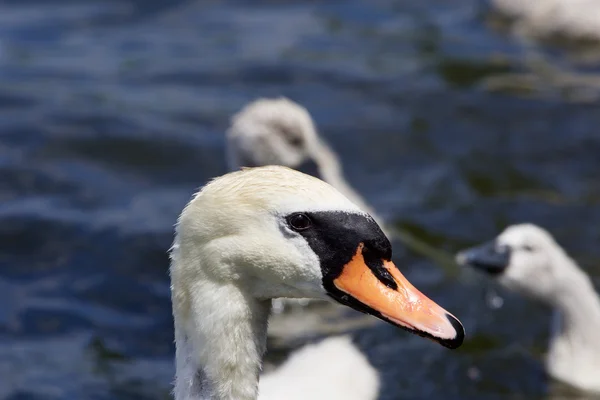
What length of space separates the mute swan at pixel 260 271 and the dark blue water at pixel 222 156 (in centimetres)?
299

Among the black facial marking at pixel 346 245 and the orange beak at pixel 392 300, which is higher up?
the black facial marking at pixel 346 245

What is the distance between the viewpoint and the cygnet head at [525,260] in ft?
25.8

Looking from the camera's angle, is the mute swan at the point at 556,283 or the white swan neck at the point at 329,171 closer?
the mute swan at the point at 556,283

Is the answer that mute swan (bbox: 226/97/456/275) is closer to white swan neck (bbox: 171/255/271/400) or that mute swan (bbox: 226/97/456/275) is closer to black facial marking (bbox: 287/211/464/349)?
white swan neck (bbox: 171/255/271/400)

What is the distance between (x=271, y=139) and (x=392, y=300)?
4712 mm

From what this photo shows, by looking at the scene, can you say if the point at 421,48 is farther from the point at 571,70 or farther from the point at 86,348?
the point at 86,348

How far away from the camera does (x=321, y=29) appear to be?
13516 mm

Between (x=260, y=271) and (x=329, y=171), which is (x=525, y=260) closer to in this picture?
(x=329, y=171)

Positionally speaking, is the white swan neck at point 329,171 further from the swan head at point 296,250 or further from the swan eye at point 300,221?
the swan eye at point 300,221

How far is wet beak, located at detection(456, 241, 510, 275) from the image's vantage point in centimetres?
788

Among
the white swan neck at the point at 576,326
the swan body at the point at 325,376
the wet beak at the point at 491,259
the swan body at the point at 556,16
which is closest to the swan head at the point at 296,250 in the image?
the swan body at the point at 325,376

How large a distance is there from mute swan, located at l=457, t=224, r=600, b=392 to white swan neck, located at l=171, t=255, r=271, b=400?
139 inches

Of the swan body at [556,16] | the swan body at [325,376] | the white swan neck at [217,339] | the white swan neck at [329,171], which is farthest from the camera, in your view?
the swan body at [556,16]

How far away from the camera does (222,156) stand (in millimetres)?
11039
